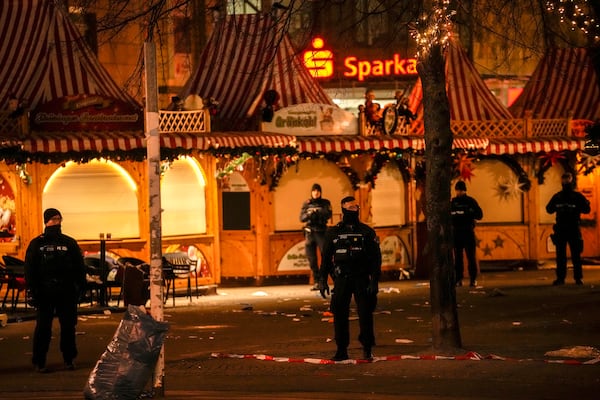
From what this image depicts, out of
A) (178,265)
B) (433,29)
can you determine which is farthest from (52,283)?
(178,265)

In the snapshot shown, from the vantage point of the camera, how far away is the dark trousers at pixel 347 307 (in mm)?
14070

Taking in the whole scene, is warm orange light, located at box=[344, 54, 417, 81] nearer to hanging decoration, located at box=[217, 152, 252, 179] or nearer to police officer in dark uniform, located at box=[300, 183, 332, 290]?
hanging decoration, located at box=[217, 152, 252, 179]

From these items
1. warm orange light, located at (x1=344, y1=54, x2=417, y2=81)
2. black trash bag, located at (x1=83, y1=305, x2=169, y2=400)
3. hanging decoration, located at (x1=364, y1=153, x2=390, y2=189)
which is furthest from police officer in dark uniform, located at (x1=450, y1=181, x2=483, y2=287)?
warm orange light, located at (x1=344, y1=54, x2=417, y2=81)

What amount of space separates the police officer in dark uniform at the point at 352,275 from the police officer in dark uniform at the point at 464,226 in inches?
371

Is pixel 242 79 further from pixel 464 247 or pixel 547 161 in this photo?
pixel 547 161

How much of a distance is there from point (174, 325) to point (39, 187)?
5.24 meters

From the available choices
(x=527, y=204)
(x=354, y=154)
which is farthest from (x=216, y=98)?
(x=527, y=204)

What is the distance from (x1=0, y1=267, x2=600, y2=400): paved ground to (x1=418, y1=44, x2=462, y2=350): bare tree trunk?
38cm

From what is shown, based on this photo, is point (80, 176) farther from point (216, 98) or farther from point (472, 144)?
point (472, 144)

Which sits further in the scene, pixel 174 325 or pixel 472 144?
pixel 472 144

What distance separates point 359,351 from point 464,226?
29.9 ft

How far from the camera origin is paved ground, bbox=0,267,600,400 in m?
12.4

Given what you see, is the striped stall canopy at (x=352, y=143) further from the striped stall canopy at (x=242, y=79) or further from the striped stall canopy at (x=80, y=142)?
the striped stall canopy at (x=80, y=142)

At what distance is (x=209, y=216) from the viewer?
24.8 meters
